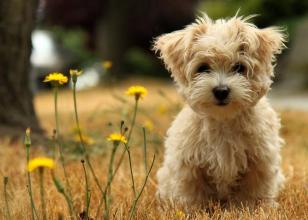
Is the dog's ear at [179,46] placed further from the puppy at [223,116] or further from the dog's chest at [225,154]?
the dog's chest at [225,154]

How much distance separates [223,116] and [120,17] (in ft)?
53.7

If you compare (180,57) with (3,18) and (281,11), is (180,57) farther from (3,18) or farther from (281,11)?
(281,11)

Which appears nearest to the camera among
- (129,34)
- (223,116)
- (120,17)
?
(223,116)

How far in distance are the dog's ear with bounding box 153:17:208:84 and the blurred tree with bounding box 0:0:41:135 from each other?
2301 millimetres

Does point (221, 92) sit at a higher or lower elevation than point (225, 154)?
higher

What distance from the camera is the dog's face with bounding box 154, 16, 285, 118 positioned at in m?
3.90

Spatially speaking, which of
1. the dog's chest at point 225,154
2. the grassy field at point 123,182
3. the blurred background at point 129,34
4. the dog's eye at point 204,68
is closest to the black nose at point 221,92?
the dog's eye at point 204,68

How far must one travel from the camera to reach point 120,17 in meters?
20.1

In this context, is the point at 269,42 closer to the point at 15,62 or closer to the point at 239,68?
the point at 239,68

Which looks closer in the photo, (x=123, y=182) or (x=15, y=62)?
(x=123, y=182)

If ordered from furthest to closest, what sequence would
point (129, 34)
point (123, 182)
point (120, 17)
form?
1. point (129, 34)
2. point (120, 17)
3. point (123, 182)

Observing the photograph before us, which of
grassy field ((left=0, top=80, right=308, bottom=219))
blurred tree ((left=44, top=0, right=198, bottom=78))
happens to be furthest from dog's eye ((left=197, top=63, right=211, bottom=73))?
blurred tree ((left=44, top=0, right=198, bottom=78))

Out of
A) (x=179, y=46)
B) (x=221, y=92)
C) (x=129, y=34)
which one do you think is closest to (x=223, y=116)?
(x=221, y=92)

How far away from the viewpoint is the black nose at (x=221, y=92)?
3867mm
